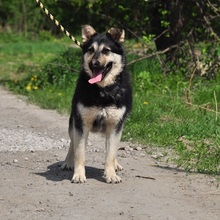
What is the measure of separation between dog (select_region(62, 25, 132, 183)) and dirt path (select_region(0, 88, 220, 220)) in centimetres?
28

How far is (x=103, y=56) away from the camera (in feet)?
22.7

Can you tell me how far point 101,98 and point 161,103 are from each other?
13.5 feet

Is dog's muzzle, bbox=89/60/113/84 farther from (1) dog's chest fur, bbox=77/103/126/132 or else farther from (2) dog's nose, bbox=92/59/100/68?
(1) dog's chest fur, bbox=77/103/126/132

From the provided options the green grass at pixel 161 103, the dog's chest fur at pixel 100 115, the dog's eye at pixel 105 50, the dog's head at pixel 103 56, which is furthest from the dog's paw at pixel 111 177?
the dog's eye at pixel 105 50

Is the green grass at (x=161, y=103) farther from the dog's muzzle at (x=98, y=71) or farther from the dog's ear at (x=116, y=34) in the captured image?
the dog's ear at (x=116, y=34)

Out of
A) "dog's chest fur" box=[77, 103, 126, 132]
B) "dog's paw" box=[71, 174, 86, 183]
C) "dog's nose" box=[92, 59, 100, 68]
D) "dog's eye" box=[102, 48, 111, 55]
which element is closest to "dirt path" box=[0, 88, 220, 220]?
"dog's paw" box=[71, 174, 86, 183]

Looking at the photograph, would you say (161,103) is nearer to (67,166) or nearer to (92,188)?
(67,166)

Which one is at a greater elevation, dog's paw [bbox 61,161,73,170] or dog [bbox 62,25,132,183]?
dog [bbox 62,25,132,183]

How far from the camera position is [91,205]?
605 centimetres

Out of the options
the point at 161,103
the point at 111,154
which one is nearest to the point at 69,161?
the point at 111,154

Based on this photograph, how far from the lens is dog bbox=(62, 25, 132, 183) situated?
697cm

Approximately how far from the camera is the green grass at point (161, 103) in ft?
27.3

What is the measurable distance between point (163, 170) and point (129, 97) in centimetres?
93

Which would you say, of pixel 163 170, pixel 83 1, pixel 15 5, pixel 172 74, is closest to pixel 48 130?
pixel 163 170
